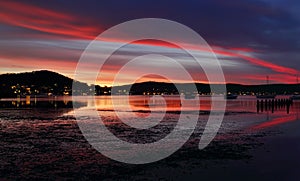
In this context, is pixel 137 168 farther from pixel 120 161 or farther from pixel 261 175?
pixel 261 175

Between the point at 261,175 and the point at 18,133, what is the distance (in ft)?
59.5

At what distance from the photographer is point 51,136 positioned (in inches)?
902

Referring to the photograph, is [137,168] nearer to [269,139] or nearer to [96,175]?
[96,175]

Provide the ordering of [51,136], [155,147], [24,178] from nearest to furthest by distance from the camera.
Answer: [24,178], [155,147], [51,136]

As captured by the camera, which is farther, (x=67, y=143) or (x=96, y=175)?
(x=67, y=143)

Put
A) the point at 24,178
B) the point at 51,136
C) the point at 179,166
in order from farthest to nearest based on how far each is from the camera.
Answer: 1. the point at 51,136
2. the point at 179,166
3. the point at 24,178

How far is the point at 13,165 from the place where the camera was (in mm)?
14023

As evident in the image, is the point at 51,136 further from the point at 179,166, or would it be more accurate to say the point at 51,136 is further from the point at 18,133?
the point at 179,166

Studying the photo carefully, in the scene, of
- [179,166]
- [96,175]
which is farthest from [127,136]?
[96,175]

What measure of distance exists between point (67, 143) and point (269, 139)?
46.4ft

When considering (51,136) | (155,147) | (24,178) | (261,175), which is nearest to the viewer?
(24,178)

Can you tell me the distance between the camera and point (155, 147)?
1948 cm

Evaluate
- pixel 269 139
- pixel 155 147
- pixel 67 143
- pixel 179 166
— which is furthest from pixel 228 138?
pixel 67 143

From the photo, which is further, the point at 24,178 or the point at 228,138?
the point at 228,138
